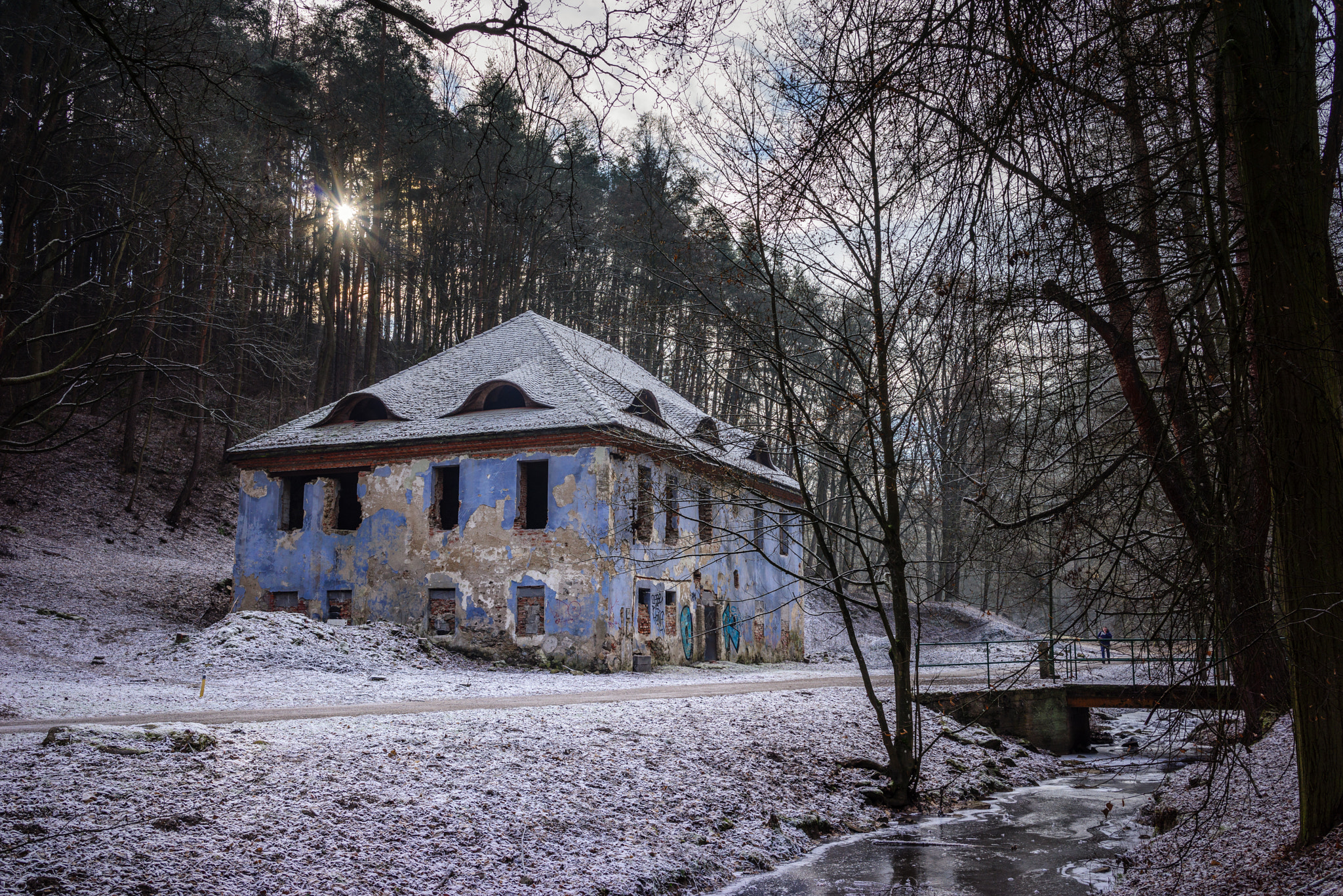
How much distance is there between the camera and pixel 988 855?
336 inches

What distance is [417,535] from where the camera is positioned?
22.7 metres

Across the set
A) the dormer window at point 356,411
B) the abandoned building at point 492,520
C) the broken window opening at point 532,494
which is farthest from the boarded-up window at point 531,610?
the dormer window at point 356,411

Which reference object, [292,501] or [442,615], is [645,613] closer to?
[442,615]

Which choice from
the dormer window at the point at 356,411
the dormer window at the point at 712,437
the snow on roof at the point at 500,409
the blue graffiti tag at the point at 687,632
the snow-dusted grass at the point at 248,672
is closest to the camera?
the dormer window at the point at 712,437

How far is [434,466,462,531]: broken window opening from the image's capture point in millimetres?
22766

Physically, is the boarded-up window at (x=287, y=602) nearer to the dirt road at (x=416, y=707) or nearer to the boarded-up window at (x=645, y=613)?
the boarded-up window at (x=645, y=613)

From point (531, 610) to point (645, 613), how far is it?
2880 mm

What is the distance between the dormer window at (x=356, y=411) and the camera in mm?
24578

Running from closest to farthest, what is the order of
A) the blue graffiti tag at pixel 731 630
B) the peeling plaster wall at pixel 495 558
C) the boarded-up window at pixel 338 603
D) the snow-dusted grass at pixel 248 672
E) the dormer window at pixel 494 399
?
1. the snow-dusted grass at pixel 248 672
2. the peeling plaster wall at pixel 495 558
3. the dormer window at pixel 494 399
4. the boarded-up window at pixel 338 603
5. the blue graffiti tag at pixel 731 630

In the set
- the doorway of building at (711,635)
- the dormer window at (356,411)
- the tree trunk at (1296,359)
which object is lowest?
the doorway of building at (711,635)

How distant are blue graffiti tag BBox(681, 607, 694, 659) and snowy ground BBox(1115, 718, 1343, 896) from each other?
16.5 meters

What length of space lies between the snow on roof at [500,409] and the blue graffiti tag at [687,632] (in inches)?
169

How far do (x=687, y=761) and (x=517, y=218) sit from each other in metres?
6.25

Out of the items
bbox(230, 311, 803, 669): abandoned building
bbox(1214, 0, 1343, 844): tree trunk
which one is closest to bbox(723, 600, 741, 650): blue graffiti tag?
bbox(230, 311, 803, 669): abandoned building
